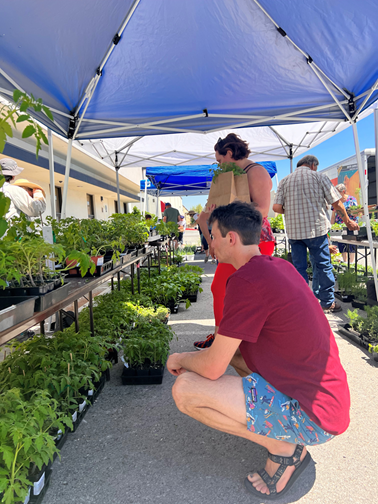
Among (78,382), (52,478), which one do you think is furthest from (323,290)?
(52,478)

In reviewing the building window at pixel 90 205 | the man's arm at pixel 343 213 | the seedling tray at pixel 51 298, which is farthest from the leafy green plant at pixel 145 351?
the building window at pixel 90 205

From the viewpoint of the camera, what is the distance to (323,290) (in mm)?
4273

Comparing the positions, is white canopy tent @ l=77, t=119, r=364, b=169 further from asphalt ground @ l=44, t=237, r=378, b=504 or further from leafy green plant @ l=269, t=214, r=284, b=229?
asphalt ground @ l=44, t=237, r=378, b=504

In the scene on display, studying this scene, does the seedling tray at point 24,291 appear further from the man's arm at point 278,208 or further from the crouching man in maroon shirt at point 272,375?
the man's arm at point 278,208

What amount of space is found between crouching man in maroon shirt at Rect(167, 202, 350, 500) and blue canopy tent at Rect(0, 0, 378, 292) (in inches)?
91.3

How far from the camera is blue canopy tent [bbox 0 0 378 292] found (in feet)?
9.27

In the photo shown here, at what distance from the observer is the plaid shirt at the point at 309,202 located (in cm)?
410

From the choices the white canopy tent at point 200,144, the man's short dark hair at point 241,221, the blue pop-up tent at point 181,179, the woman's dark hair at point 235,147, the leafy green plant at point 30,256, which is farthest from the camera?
the blue pop-up tent at point 181,179

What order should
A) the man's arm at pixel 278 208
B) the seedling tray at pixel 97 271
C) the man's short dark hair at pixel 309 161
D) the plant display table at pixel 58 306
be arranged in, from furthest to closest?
the man's arm at pixel 278 208 < the man's short dark hair at pixel 309 161 < the seedling tray at pixel 97 271 < the plant display table at pixel 58 306

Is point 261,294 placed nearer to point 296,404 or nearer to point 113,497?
point 296,404

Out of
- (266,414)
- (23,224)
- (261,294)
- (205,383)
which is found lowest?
(266,414)

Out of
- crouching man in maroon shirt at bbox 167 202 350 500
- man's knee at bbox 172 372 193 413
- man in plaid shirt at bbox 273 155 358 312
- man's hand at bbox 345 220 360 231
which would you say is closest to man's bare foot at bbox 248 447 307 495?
crouching man in maroon shirt at bbox 167 202 350 500

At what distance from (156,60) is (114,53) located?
0.44 m

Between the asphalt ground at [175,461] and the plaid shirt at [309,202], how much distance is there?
200 centimetres
